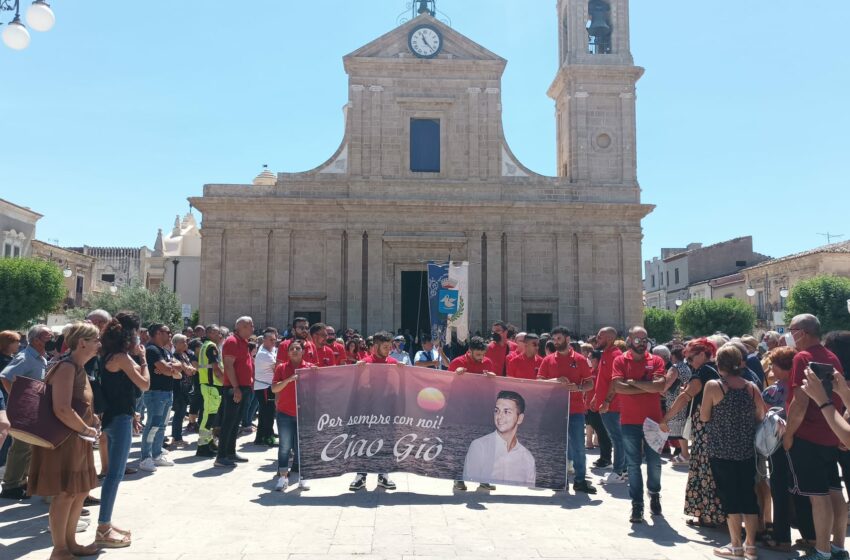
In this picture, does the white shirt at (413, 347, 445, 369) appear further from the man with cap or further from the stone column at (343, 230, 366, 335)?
the stone column at (343, 230, 366, 335)

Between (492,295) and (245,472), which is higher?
(492,295)

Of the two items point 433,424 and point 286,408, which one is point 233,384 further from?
point 433,424

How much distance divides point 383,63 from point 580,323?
42.2 ft

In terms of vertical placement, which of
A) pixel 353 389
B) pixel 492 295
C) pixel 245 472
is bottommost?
pixel 245 472

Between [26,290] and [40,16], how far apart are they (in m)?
29.7

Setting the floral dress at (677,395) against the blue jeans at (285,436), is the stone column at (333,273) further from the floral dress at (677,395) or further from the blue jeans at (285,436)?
the blue jeans at (285,436)

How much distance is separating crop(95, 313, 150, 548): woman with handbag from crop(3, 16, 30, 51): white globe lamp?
4.26 m

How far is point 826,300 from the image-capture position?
3094cm

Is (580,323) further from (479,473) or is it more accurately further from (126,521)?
(126,521)

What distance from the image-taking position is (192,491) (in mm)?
7516

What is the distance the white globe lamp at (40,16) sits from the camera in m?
7.45

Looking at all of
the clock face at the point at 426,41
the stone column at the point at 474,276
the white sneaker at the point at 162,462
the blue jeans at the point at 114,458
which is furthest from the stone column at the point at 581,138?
the blue jeans at the point at 114,458

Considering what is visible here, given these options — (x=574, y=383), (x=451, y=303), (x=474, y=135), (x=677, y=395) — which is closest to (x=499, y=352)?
(x=574, y=383)

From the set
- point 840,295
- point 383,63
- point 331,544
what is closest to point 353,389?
point 331,544
